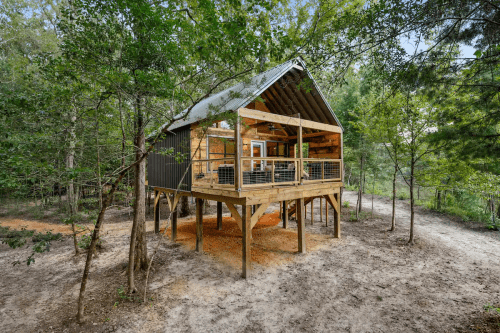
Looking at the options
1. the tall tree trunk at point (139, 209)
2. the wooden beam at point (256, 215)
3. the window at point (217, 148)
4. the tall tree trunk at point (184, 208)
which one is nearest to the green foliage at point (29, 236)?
the tall tree trunk at point (139, 209)

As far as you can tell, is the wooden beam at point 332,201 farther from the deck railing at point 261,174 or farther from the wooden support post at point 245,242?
the wooden support post at point 245,242

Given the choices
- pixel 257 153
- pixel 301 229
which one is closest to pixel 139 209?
pixel 301 229

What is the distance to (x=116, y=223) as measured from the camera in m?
13.0

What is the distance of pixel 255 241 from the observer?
9.20 meters

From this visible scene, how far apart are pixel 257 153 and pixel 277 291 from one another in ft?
24.4

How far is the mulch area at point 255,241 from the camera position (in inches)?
297

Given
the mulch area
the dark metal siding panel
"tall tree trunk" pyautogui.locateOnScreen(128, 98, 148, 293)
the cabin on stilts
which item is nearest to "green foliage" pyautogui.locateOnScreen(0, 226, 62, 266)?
"tall tree trunk" pyautogui.locateOnScreen(128, 98, 148, 293)

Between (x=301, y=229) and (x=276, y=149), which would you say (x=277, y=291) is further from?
(x=276, y=149)

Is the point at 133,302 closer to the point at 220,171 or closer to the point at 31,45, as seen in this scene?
the point at 220,171

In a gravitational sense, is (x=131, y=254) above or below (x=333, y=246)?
above

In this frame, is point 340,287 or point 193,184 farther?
point 193,184

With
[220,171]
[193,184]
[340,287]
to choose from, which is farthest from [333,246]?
[193,184]

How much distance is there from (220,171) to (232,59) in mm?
4020

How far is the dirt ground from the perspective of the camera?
4.26 m
